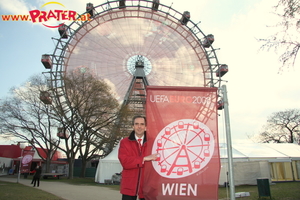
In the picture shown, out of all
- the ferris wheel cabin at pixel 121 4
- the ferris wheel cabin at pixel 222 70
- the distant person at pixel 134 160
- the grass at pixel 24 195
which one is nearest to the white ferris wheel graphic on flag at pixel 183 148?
the distant person at pixel 134 160

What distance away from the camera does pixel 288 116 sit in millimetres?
43906

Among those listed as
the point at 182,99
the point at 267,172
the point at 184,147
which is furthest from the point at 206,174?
the point at 267,172

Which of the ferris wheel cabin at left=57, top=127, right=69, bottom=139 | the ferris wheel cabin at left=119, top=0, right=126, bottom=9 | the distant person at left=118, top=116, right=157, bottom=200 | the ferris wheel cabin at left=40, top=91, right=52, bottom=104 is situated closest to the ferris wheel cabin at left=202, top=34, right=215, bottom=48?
the ferris wheel cabin at left=119, top=0, right=126, bottom=9

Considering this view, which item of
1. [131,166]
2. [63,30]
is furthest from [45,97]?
[131,166]

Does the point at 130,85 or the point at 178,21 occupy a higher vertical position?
the point at 178,21

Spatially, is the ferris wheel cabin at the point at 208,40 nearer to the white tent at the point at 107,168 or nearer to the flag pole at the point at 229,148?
the white tent at the point at 107,168

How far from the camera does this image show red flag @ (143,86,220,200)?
407 cm

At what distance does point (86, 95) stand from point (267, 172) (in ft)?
55.9

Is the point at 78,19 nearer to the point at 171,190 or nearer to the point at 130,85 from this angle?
the point at 130,85

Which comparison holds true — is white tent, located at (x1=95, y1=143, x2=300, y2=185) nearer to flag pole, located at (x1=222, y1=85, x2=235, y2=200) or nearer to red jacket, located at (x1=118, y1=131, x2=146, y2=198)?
flag pole, located at (x1=222, y1=85, x2=235, y2=200)

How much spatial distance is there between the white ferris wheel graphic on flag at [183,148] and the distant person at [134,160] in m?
0.35

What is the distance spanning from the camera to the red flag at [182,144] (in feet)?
13.4

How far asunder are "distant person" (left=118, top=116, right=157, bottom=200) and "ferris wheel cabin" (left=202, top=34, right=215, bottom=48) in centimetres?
2956

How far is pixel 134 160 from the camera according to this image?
366 centimetres
